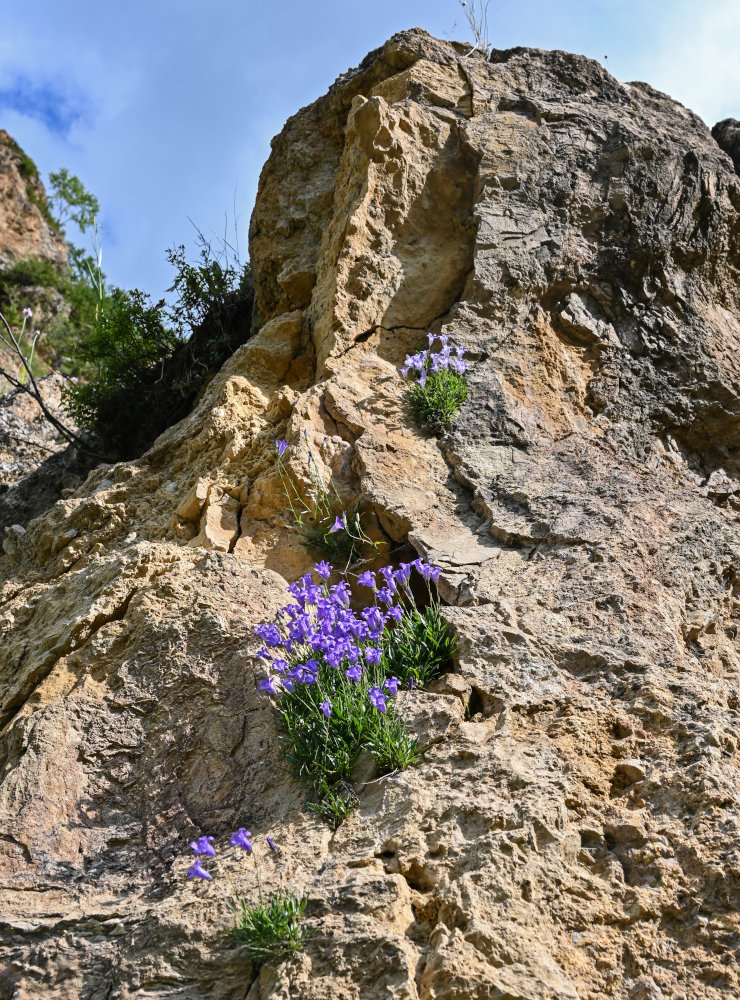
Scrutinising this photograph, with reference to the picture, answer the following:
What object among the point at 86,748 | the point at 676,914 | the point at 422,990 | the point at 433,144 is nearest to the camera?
the point at 422,990

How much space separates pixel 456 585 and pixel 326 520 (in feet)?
3.07

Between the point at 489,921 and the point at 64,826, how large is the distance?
6.32ft

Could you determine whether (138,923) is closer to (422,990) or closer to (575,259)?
(422,990)

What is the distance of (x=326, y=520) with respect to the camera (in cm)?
520

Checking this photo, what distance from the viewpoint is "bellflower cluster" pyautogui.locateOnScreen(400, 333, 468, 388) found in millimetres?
5735

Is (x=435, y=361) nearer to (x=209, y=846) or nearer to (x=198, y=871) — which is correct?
(x=209, y=846)

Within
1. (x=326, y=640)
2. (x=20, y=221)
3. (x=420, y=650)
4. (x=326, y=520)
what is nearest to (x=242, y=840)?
(x=326, y=640)

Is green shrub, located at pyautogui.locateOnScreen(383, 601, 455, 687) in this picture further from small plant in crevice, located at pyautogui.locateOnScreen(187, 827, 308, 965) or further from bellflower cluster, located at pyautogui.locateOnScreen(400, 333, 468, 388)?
bellflower cluster, located at pyautogui.locateOnScreen(400, 333, 468, 388)

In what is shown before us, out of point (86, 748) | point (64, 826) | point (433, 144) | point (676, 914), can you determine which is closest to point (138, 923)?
point (64, 826)

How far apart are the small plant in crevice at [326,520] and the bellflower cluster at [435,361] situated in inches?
Result: 37.3

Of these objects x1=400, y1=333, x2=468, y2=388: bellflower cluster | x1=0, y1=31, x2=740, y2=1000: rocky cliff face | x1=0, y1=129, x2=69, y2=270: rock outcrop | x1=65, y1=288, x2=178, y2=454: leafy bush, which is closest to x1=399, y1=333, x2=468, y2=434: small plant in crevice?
x1=400, y1=333, x2=468, y2=388: bellflower cluster

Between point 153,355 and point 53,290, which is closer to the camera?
point 153,355

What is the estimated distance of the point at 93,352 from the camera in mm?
7754

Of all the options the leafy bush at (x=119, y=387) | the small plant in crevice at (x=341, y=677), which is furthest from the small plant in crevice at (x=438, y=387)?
the leafy bush at (x=119, y=387)
